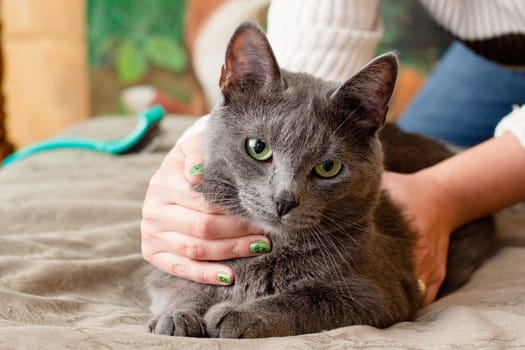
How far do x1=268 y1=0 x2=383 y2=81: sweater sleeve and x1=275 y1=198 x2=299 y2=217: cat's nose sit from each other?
61 cm

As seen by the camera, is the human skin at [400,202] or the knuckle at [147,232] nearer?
the human skin at [400,202]

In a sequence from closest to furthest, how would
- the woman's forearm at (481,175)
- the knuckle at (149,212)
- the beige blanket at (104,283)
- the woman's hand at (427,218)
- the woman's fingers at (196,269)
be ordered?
the beige blanket at (104,283) < the woman's fingers at (196,269) < the knuckle at (149,212) < the woman's hand at (427,218) < the woman's forearm at (481,175)

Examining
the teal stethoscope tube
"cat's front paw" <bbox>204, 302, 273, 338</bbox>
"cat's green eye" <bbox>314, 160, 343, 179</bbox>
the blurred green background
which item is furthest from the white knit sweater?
the blurred green background

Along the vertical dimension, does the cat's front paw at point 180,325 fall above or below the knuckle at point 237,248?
below

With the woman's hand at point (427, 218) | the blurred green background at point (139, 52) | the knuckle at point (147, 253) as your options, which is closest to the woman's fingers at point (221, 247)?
the knuckle at point (147, 253)

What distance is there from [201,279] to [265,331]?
8.4 inches

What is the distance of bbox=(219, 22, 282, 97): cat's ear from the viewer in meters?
1.10

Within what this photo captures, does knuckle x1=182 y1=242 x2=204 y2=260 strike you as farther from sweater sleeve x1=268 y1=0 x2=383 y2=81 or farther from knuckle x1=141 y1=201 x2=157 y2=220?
sweater sleeve x1=268 y1=0 x2=383 y2=81

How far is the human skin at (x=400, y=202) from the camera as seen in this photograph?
1.17m

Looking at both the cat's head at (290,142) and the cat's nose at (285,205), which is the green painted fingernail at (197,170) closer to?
the cat's head at (290,142)

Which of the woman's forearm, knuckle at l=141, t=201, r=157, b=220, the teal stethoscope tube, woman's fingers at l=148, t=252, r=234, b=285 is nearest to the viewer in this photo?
woman's fingers at l=148, t=252, r=234, b=285

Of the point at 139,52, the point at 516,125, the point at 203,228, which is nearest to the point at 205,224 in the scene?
the point at 203,228

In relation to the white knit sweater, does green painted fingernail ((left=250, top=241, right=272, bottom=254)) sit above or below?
below

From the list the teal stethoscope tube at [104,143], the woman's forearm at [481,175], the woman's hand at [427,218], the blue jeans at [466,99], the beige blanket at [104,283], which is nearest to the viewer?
the beige blanket at [104,283]
